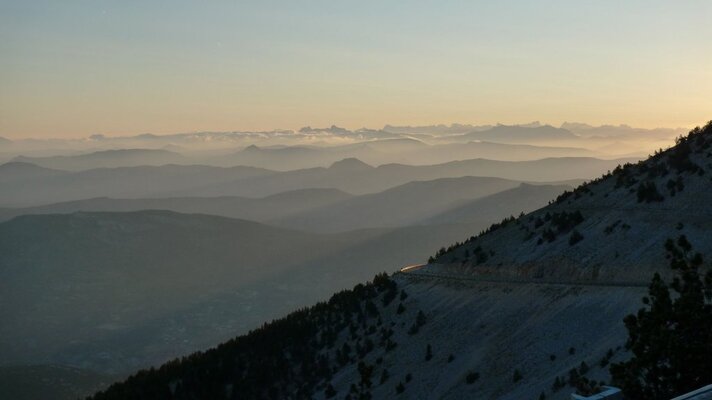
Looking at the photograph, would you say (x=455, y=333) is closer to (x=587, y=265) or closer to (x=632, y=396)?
(x=587, y=265)

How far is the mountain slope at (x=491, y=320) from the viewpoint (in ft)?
110

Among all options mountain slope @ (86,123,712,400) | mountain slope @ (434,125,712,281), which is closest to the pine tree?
mountain slope @ (86,123,712,400)

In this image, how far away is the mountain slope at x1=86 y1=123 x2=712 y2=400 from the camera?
3356 centimetres

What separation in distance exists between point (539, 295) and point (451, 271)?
39.9 feet

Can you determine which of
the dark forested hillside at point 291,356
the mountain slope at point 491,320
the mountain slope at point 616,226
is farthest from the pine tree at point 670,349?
the dark forested hillside at point 291,356

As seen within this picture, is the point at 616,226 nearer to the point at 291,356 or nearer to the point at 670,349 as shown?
the point at 291,356

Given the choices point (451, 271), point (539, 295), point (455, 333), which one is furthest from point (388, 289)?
point (539, 295)

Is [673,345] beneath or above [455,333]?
above

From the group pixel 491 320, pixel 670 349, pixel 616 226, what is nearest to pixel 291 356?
pixel 491 320

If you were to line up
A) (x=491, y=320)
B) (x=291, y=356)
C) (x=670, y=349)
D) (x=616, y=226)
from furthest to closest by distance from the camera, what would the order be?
(x=291, y=356) → (x=616, y=226) → (x=491, y=320) → (x=670, y=349)

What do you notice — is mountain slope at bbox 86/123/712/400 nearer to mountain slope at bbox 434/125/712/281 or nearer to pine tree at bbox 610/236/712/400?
mountain slope at bbox 434/125/712/281

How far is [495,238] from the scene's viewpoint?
175ft

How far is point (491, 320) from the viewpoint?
4025 centimetres

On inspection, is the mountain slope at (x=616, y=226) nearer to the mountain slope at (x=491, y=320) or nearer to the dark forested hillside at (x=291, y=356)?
the mountain slope at (x=491, y=320)
